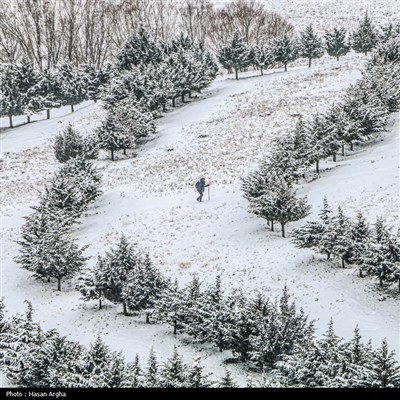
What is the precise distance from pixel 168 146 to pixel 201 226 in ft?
53.3

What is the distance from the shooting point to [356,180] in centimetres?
2822

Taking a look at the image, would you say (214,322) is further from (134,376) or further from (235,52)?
(235,52)

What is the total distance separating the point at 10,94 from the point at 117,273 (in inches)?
1610

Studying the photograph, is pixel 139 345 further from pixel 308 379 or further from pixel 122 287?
pixel 308 379

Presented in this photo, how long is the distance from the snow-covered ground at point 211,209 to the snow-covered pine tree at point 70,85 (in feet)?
27.1

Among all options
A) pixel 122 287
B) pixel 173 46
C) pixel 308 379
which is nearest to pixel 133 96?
pixel 173 46

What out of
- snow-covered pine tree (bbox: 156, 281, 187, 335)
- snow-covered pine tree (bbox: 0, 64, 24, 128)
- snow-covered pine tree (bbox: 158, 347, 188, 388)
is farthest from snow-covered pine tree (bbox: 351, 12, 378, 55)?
snow-covered pine tree (bbox: 158, 347, 188, 388)

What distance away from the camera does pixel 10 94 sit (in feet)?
182

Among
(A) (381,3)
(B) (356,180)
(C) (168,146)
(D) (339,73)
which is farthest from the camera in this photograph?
(A) (381,3)

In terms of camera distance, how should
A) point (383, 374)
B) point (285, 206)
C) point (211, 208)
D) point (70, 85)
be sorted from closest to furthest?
point (383, 374) < point (285, 206) < point (211, 208) < point (70, 85)

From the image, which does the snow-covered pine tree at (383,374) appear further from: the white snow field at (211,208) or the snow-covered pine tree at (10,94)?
the snow-covered pine tree at (10,94)

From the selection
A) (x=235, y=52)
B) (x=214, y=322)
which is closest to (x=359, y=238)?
(x=214, y=322)

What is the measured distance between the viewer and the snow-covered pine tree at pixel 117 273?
67.8 feet

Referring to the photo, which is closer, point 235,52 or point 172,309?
point 172,309
